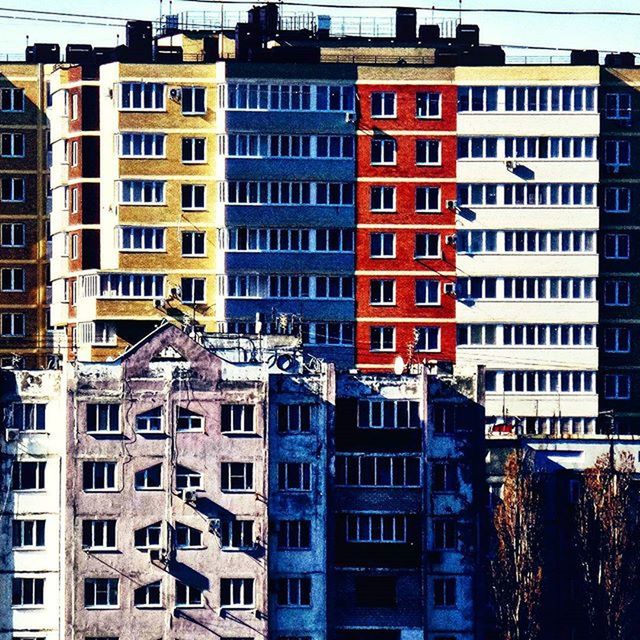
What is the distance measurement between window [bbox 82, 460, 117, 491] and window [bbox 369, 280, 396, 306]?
25.9 m

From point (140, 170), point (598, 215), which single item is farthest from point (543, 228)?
point (140, 170)

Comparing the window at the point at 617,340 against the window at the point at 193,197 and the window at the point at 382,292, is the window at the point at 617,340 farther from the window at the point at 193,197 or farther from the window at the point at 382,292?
the window at the point at 193,197

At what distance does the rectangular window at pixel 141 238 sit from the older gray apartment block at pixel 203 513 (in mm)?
19610

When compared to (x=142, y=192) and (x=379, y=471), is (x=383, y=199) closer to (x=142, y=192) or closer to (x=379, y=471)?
(x=142, y=192)

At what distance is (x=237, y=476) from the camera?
119312 millimetres

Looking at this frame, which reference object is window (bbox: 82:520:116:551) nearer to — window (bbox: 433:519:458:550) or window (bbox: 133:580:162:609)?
window (bbox: 133:580:162:609)

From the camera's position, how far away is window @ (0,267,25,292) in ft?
485

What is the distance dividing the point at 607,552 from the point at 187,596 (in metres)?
19.2

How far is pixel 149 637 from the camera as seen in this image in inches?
4653

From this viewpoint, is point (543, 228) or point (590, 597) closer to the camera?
point (590, 597)

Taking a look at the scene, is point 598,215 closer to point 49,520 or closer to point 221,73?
point 221,73

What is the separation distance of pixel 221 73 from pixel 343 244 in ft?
35.3

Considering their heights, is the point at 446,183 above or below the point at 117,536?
above

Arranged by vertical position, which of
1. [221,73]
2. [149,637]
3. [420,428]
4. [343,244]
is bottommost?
[149,637]
